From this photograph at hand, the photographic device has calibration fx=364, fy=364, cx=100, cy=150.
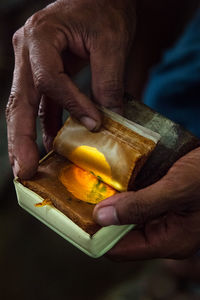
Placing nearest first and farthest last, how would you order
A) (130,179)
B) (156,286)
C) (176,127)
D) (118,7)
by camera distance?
1. (130,179)
2. (176,127)
3. (118,7)
4. (156,286)

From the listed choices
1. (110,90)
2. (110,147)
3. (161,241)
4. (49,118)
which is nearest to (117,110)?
(110,90)

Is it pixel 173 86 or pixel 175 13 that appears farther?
pixel 175 13

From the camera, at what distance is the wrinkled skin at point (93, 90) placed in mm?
1027

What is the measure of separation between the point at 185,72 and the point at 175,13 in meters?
0.98

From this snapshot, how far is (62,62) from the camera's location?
1.13 meters

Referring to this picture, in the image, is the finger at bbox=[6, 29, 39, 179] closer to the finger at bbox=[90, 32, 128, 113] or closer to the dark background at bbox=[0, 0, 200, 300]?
the finger at bbox=[90, 32, 128, 113]

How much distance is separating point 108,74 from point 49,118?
0.29 metres

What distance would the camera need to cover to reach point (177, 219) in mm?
1136

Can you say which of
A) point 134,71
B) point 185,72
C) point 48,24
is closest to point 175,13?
point 134,71

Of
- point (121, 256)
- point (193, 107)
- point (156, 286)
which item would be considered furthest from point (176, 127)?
point (156, 286)

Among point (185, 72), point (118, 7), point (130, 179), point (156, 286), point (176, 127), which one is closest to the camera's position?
point (130, 179)

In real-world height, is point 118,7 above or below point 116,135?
above

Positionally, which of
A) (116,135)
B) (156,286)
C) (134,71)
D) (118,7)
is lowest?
(156,286)

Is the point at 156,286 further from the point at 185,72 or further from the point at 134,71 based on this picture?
the point at 134,71
